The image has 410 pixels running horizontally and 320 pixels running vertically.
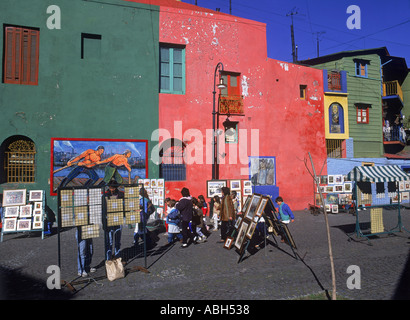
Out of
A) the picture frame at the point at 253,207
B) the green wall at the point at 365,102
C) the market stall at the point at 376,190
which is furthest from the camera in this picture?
the green wall at the point at 365,102

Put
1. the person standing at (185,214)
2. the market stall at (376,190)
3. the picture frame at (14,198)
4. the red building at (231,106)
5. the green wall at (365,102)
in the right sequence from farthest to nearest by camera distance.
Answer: the green wall at (365,102), the red building at (231,106), the picture frame at (14,198), the market stall at (376,190), the person standing at (185,214)

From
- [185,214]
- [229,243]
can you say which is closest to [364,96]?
[229,243]

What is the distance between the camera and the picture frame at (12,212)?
10818 millimetres

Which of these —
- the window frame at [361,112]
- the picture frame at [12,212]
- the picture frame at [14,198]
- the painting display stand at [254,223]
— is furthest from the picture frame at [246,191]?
the window frame at [361,112]

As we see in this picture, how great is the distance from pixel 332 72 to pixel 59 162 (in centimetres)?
1835

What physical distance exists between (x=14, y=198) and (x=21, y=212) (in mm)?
593

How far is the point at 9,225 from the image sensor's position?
35.4 feet

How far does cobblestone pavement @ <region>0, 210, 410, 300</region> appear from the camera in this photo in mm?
5852

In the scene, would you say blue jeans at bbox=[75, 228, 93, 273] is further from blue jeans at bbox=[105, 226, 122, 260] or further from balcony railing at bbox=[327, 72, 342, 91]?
balcony railing at bbox=[327, 72, 342, 91]

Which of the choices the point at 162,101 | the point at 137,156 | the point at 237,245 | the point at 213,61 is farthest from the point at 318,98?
the point at 237,245

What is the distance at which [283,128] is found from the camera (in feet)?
59.4

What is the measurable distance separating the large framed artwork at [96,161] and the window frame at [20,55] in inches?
132

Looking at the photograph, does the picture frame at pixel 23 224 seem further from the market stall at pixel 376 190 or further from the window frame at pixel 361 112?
the window frame at pixel 361 112

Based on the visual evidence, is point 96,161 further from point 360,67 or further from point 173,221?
point 360,67
